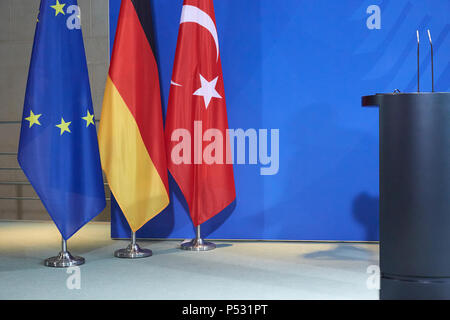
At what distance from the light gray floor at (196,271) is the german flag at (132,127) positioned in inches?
19.4

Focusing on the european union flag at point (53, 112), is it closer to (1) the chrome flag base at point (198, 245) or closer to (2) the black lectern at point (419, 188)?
(1) the chrome flag base at point (198, 245)

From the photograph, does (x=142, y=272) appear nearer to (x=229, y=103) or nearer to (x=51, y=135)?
(x=51, y=135)

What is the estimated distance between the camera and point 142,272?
13.2 feet

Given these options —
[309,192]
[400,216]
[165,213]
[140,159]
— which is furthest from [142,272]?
[400,216]

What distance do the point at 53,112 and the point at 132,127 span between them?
0.64 meters

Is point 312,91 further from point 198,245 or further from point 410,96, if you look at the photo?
point 410,96

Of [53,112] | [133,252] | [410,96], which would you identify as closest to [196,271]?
[133,252]

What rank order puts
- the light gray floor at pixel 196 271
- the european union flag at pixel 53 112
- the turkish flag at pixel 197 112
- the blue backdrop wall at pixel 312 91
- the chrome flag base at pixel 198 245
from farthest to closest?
the blue backdrop wall at pixel 312 91, the chrome flag base at pixel 198 245, the turkish flag at pixel 197 112, the european union flag at pixel 53 112, the light gray floor at pixel 196 271

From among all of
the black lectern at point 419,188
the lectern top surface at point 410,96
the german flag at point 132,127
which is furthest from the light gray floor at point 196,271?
the lectern top surface at point 410,96

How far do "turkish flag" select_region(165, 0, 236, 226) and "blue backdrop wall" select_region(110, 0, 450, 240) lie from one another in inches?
16.0

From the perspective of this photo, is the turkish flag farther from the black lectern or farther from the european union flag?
the black lectern

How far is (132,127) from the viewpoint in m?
4.48

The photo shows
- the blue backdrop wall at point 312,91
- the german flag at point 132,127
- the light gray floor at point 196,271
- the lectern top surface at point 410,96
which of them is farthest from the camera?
the blue backdrop wall at point 312,91

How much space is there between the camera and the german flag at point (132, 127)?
4465 mm
